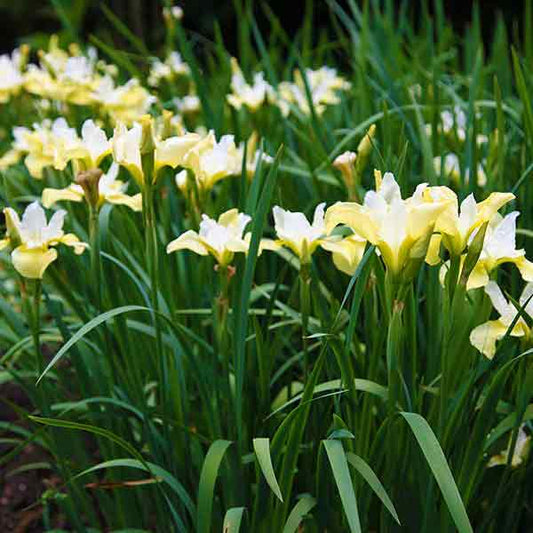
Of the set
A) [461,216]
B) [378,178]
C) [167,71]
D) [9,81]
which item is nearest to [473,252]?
[461,216]

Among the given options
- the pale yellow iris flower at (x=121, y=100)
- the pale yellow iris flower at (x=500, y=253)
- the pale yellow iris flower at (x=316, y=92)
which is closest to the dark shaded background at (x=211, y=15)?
the pale yellow iris flower at (x=316, y=92)

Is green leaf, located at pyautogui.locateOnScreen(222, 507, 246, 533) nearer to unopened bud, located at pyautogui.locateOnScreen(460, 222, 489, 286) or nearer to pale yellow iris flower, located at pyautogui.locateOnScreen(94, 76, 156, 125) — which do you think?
unopened bud, located at pyautogui.locateOnScreen(460, 222, 489, 286)

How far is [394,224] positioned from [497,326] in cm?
20

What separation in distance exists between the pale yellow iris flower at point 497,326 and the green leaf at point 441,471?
120 millimetres

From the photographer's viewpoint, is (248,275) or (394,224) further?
(248,275)

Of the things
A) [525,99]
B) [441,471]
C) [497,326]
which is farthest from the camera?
[525,99]

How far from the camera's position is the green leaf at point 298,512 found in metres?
0.97

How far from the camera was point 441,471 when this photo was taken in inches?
33.1

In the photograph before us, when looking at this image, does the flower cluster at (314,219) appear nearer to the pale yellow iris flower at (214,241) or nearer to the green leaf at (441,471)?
the pale yellow iris flower at (214,241)

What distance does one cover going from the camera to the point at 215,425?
112 centimetres

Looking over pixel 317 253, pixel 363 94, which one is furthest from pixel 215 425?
pixel 363 94

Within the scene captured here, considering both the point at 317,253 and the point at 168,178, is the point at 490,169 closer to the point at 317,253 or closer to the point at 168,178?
the point at 317,253

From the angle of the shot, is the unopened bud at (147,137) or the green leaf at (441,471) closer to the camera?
the green leaf at (441,471)

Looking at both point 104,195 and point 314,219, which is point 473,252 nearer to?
point 314,219
